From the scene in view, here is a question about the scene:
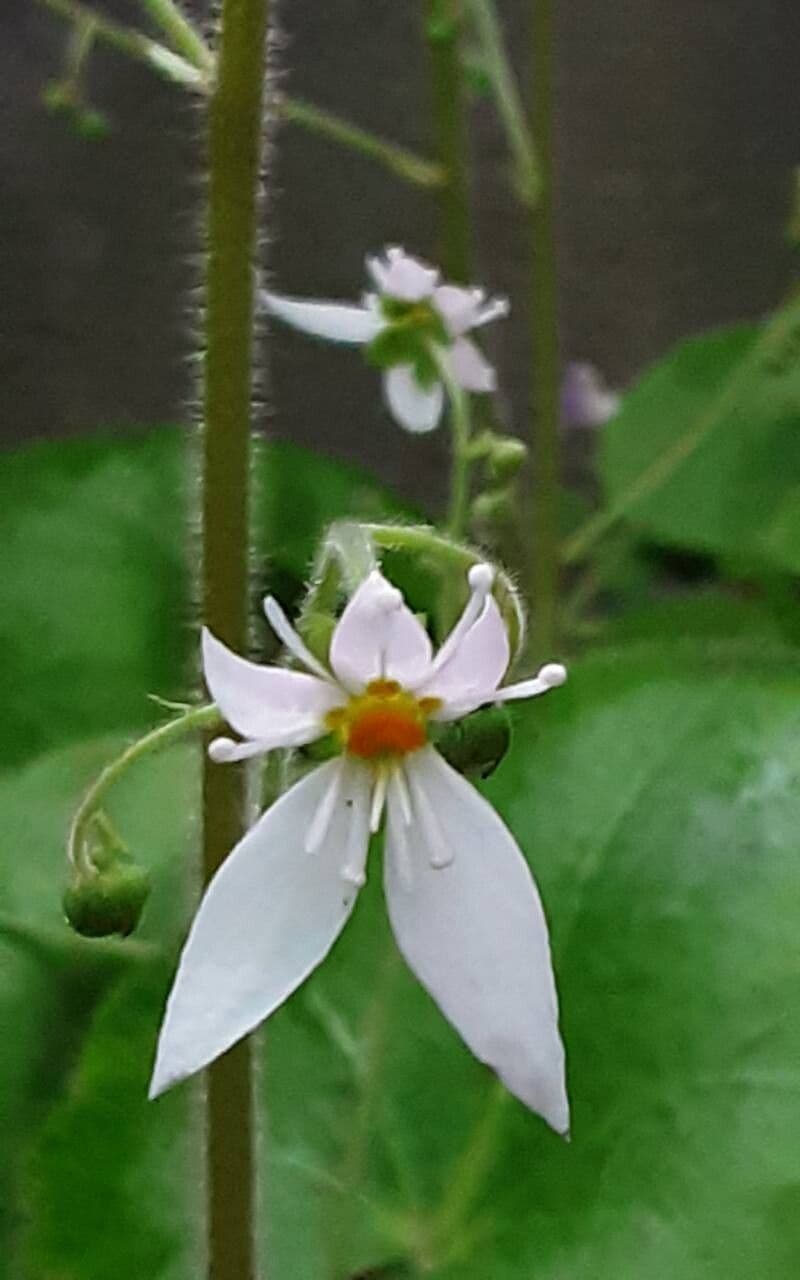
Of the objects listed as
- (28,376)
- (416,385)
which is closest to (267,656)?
(416,385)

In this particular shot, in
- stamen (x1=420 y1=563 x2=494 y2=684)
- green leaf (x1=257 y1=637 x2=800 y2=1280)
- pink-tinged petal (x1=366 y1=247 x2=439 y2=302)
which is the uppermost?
pink-tinged petal (x1=366 y1=247 x2=439 y2=302)

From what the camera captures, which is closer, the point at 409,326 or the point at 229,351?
the point at 229,351

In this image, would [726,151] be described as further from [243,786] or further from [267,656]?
[243,786]

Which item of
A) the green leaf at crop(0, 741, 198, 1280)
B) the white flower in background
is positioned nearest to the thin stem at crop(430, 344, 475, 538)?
the green leaf at crop(0, 741, 198, 1280)

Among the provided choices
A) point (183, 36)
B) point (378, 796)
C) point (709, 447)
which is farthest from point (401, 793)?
point (709, 447)

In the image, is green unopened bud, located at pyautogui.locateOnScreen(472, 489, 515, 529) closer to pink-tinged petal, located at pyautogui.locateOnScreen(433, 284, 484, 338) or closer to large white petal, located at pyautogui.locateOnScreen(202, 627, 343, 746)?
pink-tinged petal, located at pyautogui.locateOnScreen(433, 284, 484, 338)

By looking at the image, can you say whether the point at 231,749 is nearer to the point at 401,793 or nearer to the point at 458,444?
the point at 401,793
